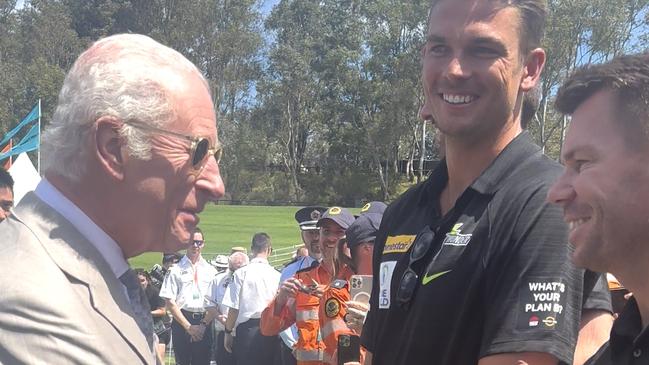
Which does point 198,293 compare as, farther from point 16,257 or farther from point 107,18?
point 107,18

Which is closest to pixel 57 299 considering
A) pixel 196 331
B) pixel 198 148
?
pixel 198 148

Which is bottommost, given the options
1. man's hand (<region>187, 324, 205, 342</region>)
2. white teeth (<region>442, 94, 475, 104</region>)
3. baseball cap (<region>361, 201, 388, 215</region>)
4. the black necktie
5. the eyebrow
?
man's hand (<region>187, 324, 205, 342</region>)

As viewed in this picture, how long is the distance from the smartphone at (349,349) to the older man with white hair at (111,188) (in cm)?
244

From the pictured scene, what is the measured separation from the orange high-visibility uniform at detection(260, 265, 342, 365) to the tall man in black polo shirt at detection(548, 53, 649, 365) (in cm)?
458

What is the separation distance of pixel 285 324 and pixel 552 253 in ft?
16.9

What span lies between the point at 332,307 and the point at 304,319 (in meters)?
0.95

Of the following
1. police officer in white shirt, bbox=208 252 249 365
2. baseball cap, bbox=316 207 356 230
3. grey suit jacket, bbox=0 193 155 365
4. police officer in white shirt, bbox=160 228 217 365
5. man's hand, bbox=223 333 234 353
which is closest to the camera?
grey suit jacket, bbox=0 193 155 365

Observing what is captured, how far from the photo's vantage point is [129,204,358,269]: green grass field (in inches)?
1126

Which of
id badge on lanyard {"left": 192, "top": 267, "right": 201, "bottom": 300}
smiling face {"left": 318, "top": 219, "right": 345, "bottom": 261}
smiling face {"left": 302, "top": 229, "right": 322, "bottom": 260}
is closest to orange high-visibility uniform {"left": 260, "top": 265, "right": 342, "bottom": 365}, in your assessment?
smiling face {"left": 318, "top": 219, "right": 345, "bottom": 261}

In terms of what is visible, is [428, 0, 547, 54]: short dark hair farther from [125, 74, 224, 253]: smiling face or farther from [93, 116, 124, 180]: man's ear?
[93, 116, 124, 180]: man's ear

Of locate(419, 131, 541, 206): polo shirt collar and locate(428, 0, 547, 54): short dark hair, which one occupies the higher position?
locate(428, 0, 547, 54): short dark hair

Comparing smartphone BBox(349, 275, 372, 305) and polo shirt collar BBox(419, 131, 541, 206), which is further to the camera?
smartphone BBox(349, 275, 372, 305)

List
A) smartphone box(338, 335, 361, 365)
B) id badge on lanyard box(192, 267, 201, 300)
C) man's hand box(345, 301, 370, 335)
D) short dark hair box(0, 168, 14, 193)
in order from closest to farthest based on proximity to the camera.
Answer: man's hand box(345, 301, 370, 335) < smartphone box(338, 335, 361, 365) < short dark hair box(0, 168, 14, 193) < id badge on lanyard box(192, 267, 201, 300)

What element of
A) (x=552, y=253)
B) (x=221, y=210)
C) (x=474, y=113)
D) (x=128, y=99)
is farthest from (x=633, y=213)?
(x=221, y=210)
